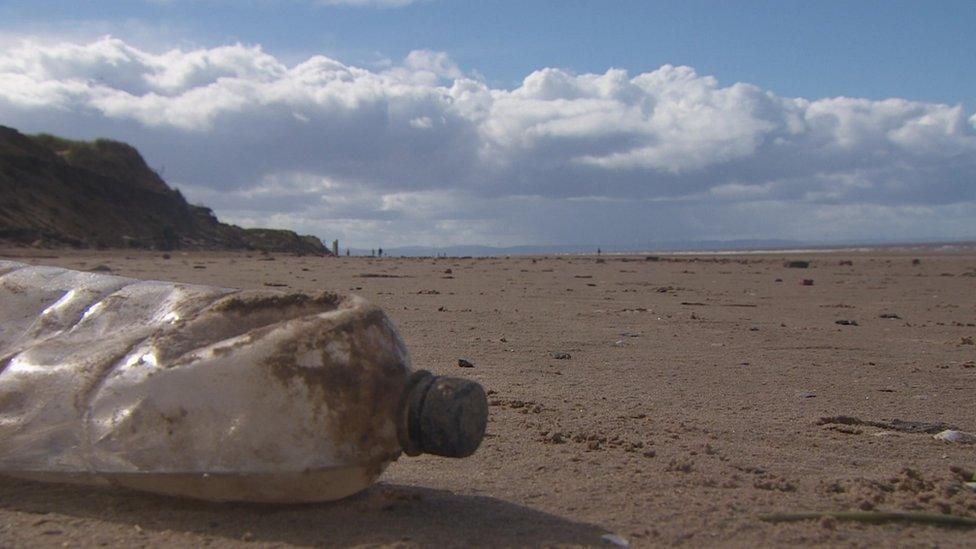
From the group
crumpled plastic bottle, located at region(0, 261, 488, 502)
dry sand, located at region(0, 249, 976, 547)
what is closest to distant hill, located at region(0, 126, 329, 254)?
dry sand, located at region(0, 249, 976, 547)

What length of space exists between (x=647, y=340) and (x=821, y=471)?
3434 mm

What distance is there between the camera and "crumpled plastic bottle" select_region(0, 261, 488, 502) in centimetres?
237

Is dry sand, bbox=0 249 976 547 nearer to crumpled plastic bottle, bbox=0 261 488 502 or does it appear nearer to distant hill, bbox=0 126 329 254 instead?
crumpled plastic bottle, bbox=0 261 488 502

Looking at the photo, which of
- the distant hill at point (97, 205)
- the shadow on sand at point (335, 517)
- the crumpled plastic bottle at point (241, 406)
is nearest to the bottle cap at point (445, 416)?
the crumpled plastic bottle at point (241, 406)

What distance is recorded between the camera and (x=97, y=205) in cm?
2923

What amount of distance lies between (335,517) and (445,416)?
0.41m

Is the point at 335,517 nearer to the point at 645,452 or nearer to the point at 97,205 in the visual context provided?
the point at 645,452

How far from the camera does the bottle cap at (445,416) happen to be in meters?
2.45

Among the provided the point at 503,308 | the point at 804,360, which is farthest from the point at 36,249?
the point at 804,360

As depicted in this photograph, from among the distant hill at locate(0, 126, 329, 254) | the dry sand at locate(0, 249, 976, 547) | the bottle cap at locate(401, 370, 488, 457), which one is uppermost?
the distant hill at locate(0, 126, 329, 254)

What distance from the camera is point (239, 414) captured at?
2371 mm

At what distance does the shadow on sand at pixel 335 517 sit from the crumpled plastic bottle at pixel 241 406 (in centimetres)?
6

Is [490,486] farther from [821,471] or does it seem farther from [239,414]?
[821,471]

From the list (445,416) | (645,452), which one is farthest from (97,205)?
(445,416)
